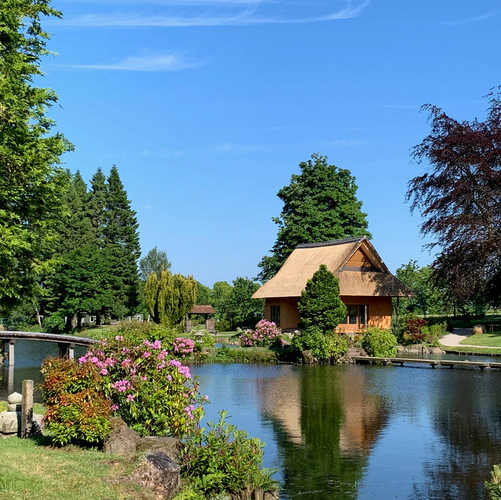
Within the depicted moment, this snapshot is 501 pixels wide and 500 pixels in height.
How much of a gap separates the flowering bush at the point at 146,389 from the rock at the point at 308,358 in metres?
18.6

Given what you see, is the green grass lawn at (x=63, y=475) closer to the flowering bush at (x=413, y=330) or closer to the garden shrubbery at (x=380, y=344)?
the garden shrubbery at (x=380, y=344)

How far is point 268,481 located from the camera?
913cm

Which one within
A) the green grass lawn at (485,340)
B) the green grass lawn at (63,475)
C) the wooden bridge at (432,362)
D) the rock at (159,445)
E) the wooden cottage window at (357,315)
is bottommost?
the wooden bridge at (432,362)

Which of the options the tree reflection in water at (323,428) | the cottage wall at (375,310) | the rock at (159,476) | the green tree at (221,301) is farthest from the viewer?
the green tree at (221,301)

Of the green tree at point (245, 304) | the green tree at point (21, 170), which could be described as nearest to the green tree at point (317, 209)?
the green tree at point (245, 304)

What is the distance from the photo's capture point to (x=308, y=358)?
1153 inches

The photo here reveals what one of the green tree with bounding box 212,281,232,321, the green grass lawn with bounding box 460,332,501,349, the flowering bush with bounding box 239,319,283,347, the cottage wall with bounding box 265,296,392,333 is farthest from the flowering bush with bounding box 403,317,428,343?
the green tree with bounding box 212,281,232,321

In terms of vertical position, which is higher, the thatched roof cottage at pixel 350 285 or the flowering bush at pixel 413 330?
the thatched roof cottage at pixel 350 285

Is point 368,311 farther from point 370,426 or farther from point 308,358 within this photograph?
point 370,426

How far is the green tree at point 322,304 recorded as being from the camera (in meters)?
31.6

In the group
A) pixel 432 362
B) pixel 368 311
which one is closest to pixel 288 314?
pixel 368 311

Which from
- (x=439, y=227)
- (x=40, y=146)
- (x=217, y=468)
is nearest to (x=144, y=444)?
(x=217, y=468)

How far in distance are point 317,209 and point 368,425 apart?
3170cm

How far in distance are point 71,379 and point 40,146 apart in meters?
8.51
